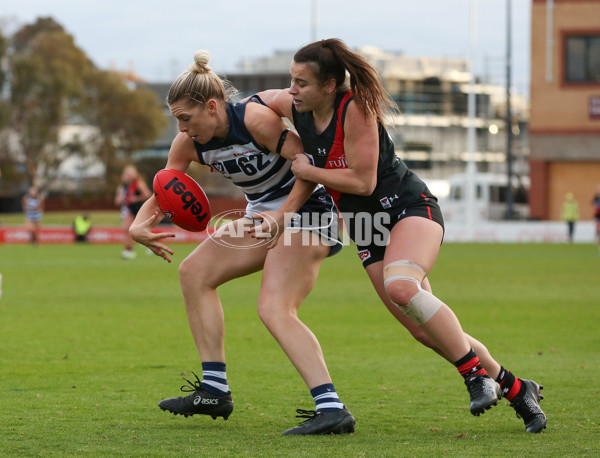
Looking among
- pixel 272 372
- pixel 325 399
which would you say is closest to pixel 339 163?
pixel 325 399

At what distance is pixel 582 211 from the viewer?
44875mm

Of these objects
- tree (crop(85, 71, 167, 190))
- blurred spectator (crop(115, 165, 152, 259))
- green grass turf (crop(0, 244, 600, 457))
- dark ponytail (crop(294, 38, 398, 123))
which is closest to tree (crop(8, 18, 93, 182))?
tree (crop(85, 71, 167, 190))

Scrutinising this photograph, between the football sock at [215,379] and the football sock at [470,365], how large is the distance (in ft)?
4.74

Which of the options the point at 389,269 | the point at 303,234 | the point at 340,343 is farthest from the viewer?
the point at 340,343

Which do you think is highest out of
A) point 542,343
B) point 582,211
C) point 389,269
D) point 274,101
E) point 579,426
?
point 274,101

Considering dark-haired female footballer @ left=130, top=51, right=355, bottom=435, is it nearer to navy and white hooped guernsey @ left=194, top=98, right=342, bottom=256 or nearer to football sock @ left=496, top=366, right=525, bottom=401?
navy and white hooped guernsey @ left=194, top=98, right=342, bottom=256

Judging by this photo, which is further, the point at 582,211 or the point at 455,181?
the point at 455,181

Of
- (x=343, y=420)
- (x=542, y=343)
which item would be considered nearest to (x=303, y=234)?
(x=343, y=420)

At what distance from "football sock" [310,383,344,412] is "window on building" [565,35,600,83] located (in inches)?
1608

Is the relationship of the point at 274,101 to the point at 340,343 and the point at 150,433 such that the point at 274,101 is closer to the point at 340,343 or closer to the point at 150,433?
the point at 150,433

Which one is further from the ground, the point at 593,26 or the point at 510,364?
the point at 593,26

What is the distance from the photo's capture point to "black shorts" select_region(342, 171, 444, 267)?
555cm

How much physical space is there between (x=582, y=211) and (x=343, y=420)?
41442 mm

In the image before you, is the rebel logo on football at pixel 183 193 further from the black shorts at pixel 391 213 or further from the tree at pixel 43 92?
the tree at pixel 43 92
